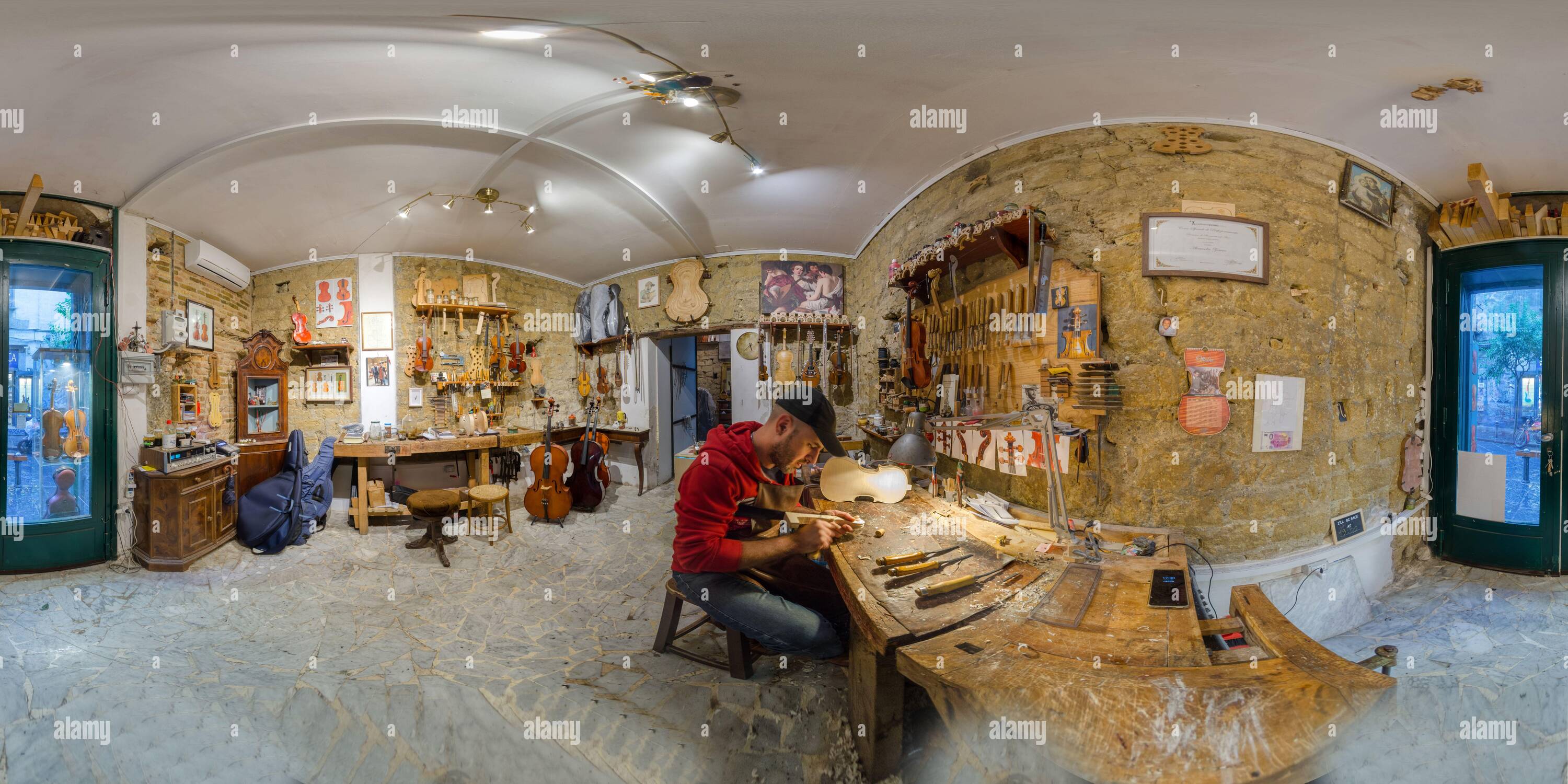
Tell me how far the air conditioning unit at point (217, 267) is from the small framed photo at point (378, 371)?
131 centimetres

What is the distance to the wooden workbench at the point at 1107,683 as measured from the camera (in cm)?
93

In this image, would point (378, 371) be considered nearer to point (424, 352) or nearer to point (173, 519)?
point (424, 352)

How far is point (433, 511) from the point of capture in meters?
3.92

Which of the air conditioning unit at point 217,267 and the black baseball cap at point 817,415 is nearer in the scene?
the black baseball cap at point 817,415

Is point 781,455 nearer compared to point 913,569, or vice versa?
point 913,569

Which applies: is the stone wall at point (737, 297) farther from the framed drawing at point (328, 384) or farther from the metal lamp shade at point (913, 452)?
the framed drawing at point (328, 384)

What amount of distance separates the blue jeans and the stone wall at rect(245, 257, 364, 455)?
5465 mm

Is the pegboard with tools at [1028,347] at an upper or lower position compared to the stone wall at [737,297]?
lower

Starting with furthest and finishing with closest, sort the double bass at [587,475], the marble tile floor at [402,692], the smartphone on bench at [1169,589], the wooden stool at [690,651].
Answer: the double bass at [587,475]
the wooden stool at [690,651]
the marble tile floor at [402,692]
the smartphone on bench at [1169,589]

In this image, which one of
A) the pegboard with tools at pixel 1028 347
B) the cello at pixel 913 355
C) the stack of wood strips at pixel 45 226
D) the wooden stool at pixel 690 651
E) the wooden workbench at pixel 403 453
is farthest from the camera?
the wooden workbench at pixel 403 453

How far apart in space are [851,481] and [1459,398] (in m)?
2.84

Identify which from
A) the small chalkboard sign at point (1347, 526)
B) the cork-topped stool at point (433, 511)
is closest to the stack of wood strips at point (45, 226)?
the cork-topped stool at point (433, 511)

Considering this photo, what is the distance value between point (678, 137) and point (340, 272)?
15.2 ft

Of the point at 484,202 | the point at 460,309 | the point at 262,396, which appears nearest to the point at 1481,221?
the point at 484,202
